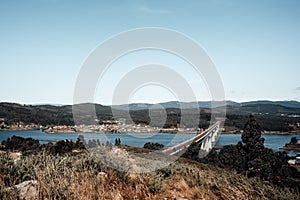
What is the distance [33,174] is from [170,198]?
2.79m

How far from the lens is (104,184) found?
5.50m

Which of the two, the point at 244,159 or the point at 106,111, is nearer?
the point at 244,159

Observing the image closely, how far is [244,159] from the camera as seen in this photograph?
144ft

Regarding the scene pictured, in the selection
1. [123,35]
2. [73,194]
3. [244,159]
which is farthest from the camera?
[244,159]

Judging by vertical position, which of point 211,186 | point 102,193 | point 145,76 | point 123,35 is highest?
point 123,35

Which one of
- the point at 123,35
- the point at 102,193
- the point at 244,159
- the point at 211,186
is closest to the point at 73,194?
the point at 102,193

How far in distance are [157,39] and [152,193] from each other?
10981mm

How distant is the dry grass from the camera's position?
4.39 meters

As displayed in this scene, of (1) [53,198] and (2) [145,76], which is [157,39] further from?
(1) [53,198]

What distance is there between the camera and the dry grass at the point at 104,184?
4.39 m

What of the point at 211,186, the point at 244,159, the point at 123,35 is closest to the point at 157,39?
the point at 123,35

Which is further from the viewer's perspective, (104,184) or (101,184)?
(104,184)

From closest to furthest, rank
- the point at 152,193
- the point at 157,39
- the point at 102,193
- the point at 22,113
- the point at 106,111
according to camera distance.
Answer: the point at 102,193
the point at 152,193
the point at 157,39
the point at 106,111
the point at 22,113

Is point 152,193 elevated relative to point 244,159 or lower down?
elevated
